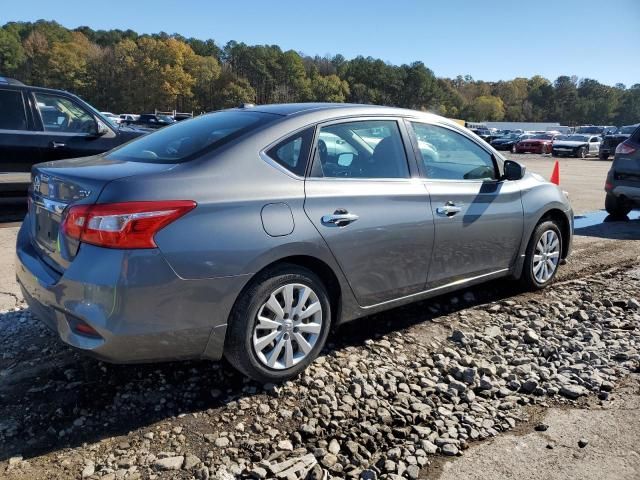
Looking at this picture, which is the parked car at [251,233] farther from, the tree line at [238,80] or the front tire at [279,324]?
the tree line at [238,80]

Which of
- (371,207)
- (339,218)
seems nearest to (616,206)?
(371,207)

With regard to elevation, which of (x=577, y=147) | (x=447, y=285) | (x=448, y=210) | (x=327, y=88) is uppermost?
(x=327, y=88)

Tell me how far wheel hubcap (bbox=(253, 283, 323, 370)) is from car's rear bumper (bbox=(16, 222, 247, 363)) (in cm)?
25

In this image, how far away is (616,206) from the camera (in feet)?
31.7

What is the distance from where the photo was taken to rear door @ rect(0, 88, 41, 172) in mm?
7574

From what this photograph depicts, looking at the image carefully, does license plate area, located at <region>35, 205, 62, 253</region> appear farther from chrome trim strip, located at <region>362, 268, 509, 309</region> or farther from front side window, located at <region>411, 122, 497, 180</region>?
front side window, located at <region>411, 122, 497, 180</region>

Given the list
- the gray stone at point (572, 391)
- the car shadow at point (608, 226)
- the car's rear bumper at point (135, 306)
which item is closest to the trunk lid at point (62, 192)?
the car's rear bumper at point (135, 306)

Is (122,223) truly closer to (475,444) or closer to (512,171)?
(475,444)

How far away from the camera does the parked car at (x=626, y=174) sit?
898 cm

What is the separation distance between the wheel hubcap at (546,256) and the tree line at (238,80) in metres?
126

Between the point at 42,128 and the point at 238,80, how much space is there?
451 feet

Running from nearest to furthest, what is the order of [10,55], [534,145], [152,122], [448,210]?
[448,210], [152,122], [534,145], [10,55]

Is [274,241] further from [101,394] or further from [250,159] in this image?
[101,394]

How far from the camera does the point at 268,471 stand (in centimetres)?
257
